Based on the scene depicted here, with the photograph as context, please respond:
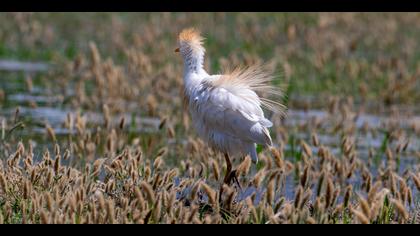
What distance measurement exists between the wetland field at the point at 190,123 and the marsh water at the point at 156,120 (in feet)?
0.12

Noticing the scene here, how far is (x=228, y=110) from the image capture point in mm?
7820

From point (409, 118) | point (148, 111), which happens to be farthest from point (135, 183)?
point (409, 118)

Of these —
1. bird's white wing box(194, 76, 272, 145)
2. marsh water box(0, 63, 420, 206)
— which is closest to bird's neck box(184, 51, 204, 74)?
bird's white wing box(194, 76, 272, 145)

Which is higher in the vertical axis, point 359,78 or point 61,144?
point 359,78

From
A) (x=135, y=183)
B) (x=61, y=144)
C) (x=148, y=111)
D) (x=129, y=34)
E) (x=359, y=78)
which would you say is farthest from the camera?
(x=129, y=34)

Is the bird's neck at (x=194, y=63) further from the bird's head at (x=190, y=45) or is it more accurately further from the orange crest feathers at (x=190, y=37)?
the orange crest feathers at (x=190, y=37)

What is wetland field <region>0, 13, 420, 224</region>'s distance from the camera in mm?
6496

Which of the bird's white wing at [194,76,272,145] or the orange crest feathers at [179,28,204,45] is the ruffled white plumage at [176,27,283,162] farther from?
the orange crest feathers at [179,28,204,45]

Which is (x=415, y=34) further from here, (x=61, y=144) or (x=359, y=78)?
(x=61, y=144)

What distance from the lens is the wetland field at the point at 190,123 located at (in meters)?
6.50

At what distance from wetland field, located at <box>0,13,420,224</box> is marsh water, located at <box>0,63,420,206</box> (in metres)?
0.04

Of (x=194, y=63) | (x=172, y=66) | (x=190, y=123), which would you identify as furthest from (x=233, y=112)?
(x=172, y=66)

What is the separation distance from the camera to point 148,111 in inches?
488
